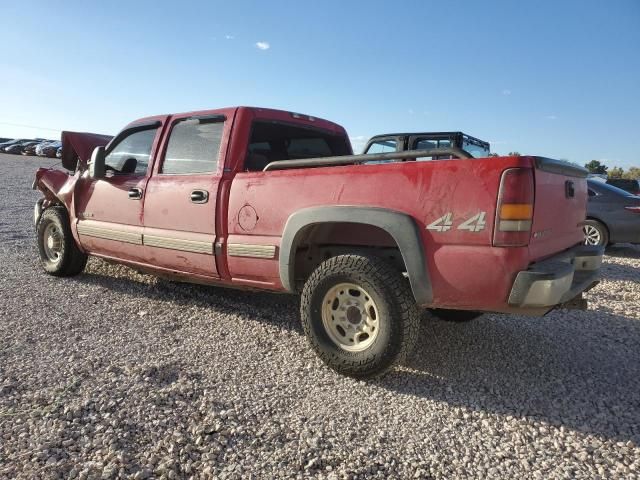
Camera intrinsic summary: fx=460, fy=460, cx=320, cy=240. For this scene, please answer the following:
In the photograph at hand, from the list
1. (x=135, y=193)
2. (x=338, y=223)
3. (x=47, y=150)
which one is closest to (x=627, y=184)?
(x=338, y=223)

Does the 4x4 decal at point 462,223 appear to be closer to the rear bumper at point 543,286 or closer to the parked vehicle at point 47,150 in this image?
the rear bumper at point 543,286


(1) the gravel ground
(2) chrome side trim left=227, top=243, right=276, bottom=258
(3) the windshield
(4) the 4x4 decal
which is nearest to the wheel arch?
(4) the 4x4 decal

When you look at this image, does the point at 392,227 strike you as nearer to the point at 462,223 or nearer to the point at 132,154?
the point at 462,223

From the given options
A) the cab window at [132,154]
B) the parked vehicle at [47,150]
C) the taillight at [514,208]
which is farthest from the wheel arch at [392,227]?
the parked vehicle at [47,150]

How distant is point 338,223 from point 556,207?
1.40 meters

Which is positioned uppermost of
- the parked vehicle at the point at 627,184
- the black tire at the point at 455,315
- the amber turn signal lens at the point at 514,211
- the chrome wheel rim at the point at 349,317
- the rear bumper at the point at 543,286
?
the parked vehicle at the point at 627,184

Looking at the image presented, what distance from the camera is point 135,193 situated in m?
4.20

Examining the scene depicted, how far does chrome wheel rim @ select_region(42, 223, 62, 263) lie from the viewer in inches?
207

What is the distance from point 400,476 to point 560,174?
6.60 ft

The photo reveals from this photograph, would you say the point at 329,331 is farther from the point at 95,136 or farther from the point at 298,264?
the point at 95,136

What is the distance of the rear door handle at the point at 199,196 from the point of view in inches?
142

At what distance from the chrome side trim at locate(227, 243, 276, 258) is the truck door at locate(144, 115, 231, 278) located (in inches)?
7.7

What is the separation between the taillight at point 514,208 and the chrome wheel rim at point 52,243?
4.78 metres

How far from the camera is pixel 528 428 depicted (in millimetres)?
2471
